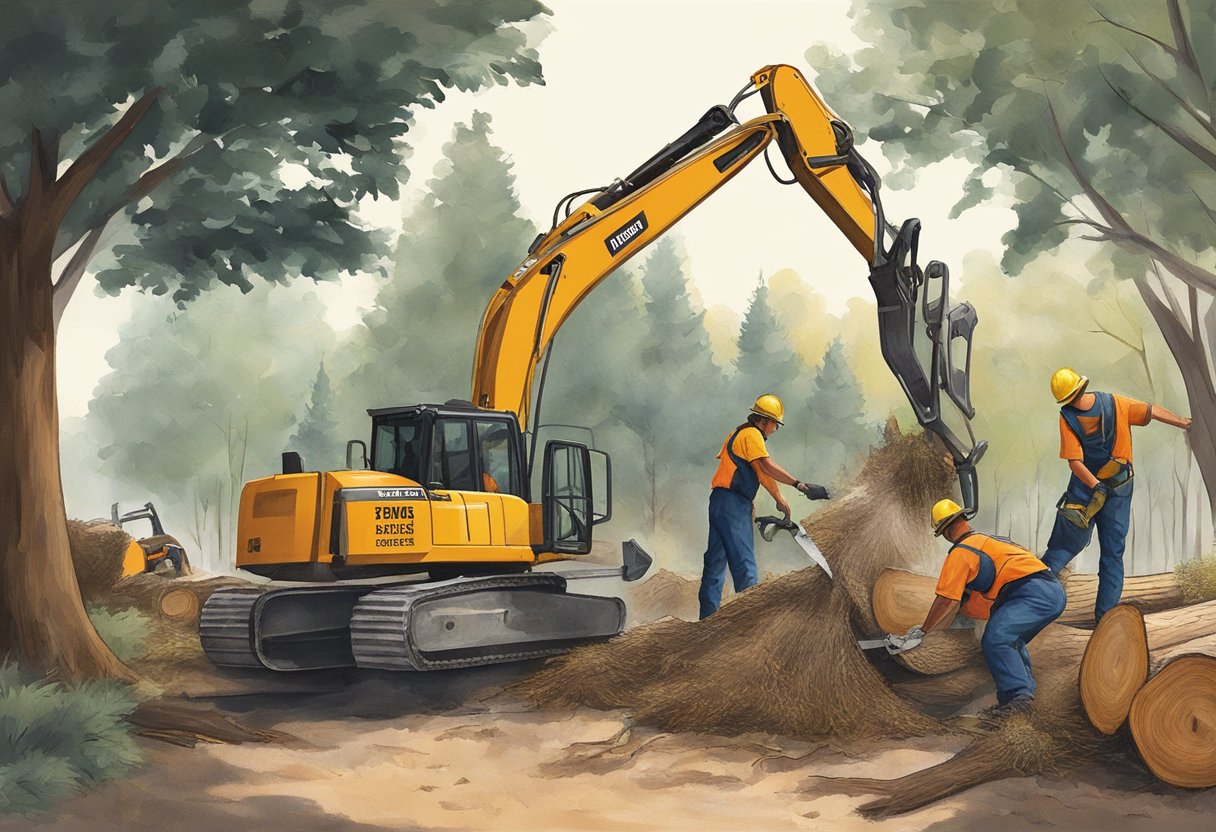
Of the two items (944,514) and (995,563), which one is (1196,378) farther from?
(995,563)

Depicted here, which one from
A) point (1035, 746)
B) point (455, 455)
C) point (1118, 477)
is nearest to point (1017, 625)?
point (1035, 746)

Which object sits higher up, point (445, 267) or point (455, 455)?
point (445, 267)

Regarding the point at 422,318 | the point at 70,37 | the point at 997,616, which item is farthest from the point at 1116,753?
the point at 422,318

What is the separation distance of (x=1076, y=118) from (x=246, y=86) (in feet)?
43.4

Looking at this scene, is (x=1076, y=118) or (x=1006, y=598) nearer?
(x=1006, y=598)

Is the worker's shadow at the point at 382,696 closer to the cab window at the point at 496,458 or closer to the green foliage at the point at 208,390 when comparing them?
the cab window at the point at 496,458

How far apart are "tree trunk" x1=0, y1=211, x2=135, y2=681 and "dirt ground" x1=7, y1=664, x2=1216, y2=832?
2113 mm

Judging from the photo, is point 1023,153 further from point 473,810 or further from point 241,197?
point 473,810

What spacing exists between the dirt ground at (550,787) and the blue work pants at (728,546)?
2022mm

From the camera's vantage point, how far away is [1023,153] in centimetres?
2008

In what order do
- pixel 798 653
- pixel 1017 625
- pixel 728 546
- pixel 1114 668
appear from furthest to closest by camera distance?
pixel 728 546 < pixel 798 653 < pixel 1017 625 < pixel 1114 668

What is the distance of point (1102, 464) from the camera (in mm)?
10836

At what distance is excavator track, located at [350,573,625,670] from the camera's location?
35.6ft

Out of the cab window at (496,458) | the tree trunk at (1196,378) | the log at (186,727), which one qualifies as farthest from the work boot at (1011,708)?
the tree trunk at (1196,378)
